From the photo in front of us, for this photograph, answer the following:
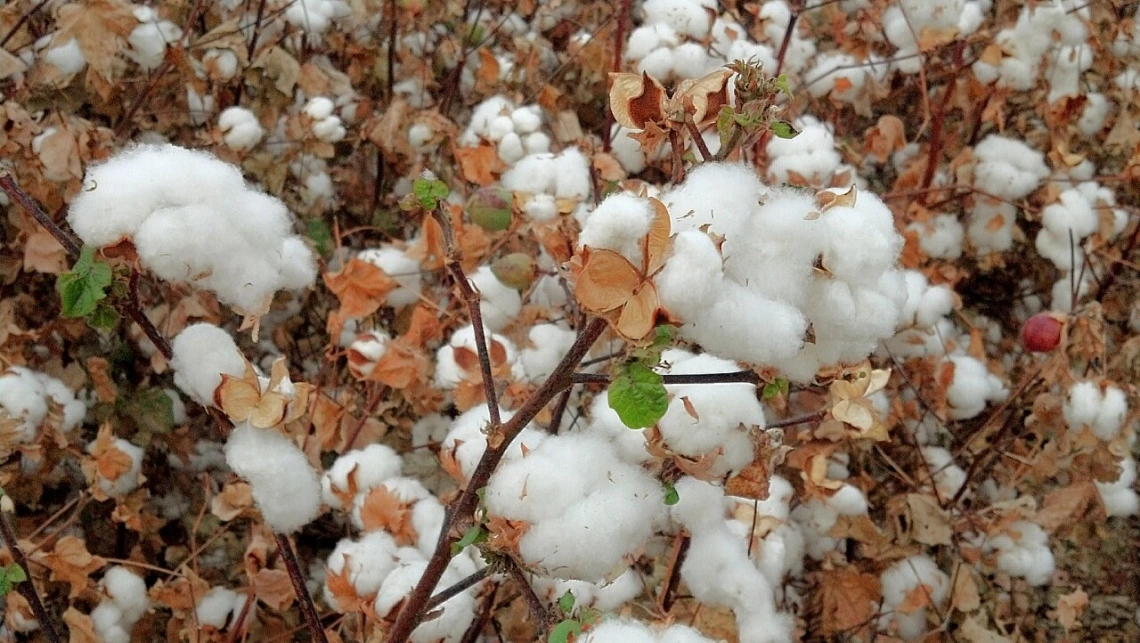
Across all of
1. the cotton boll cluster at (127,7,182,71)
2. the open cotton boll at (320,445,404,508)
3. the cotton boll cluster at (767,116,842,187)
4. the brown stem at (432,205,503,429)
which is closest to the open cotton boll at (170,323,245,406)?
the brown stem at (432,205,503,429)

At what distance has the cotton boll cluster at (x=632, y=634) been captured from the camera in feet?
2.52

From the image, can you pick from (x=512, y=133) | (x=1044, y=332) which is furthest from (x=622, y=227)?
(x=1044, y=332)

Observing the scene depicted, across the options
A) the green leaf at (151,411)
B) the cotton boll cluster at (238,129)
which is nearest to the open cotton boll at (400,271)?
the cotton boll cluster at (238,129)

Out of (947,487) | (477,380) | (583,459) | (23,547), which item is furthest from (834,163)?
(23,547)

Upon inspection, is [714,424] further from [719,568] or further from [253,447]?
[253,447]

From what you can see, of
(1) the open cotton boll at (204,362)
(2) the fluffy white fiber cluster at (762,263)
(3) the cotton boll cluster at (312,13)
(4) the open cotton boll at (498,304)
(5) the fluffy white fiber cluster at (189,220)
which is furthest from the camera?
(3) the cotton boll cluster at (312,13)

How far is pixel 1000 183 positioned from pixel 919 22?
0.38 m

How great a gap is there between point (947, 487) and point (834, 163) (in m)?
0.68

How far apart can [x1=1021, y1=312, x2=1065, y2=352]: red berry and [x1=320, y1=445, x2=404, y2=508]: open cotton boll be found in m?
1.14

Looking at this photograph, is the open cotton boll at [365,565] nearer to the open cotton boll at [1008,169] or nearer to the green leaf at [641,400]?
the green leaf at [641,400]

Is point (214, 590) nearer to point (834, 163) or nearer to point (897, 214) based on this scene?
point (834, 163)

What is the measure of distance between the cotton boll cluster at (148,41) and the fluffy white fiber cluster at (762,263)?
126 cm

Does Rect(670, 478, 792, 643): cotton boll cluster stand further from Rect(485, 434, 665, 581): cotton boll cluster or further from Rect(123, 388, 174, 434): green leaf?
Rect(123, 388, 174, 434): green leaf

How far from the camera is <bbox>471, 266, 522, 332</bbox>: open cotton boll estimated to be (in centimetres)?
144
